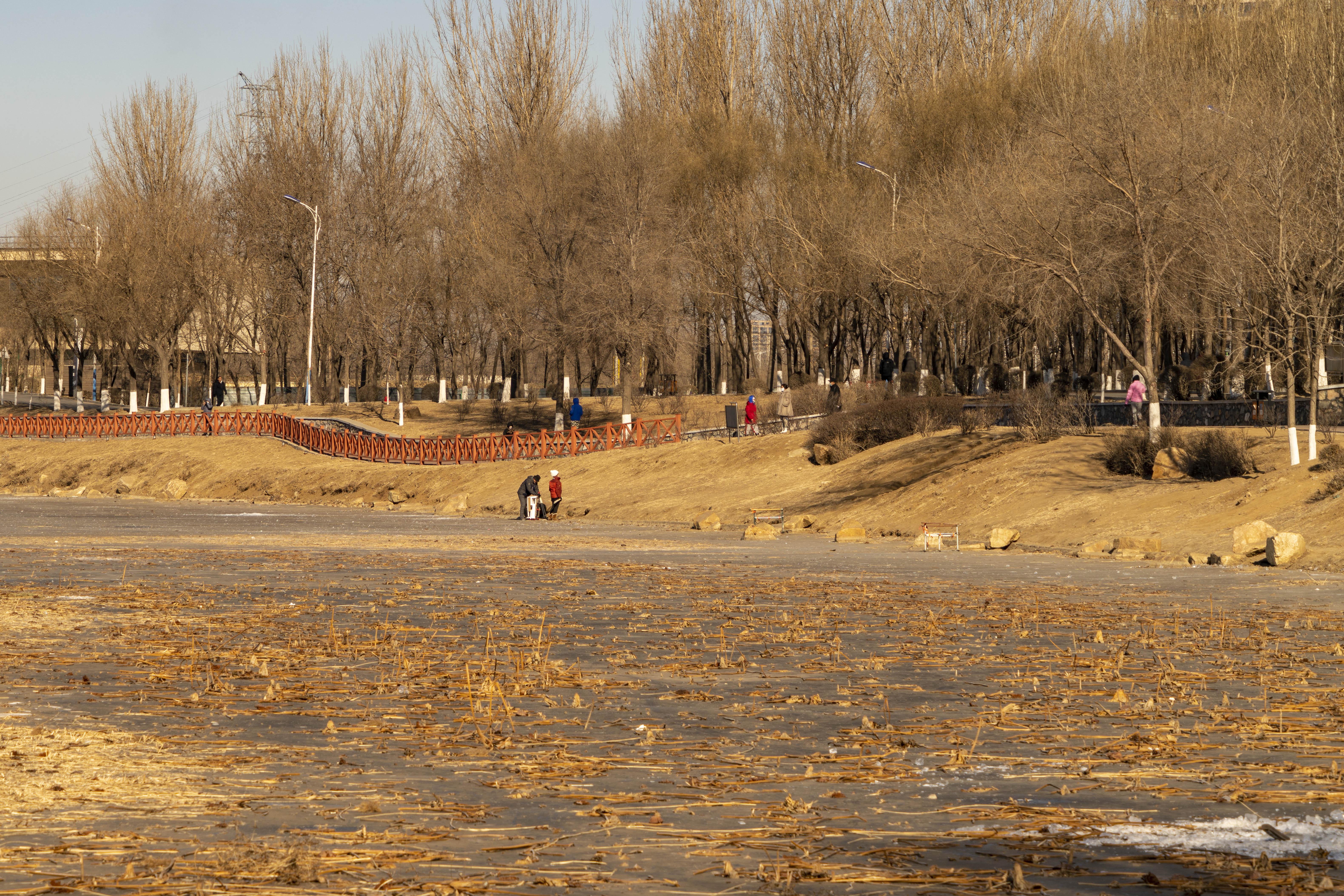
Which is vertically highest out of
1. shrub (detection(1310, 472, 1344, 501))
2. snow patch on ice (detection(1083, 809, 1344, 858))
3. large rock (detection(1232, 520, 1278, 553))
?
shrub (detection(1310, 472, 1344, 501))

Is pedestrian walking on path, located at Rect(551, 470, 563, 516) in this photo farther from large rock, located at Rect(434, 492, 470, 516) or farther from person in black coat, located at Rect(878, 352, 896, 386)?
person in black coat, located at Rect(878, 352, 896, 386)

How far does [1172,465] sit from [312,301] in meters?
46.3

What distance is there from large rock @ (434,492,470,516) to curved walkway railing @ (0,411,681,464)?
646 centimetres

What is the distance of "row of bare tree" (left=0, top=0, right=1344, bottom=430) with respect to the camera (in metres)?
37.3

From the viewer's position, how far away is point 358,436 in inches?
2373

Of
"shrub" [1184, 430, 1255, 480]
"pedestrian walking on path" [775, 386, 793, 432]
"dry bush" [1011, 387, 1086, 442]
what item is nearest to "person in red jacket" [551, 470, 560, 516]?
"pedestrian walking on path" [775, 386, 793, 432]

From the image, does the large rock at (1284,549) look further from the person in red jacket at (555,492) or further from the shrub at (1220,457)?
the person in red jacket at (555,492)

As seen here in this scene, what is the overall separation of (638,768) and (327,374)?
263 feet

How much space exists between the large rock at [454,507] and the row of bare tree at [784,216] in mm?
15159

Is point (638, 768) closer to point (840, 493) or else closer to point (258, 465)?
point (840, 493)

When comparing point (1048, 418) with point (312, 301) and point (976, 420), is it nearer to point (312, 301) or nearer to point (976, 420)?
point (976, 420)

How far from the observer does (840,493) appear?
3972cm

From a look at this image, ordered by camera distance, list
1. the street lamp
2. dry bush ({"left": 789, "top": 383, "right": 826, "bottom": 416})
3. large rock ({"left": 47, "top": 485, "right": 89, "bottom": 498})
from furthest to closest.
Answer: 1. the street lamp
2. large rock ({"left": 47, "top": 485, "right": 89, "bottom": 498})
3. dry bush ({"left": 789, "top": 383, "right": 826, "bottom": 416})

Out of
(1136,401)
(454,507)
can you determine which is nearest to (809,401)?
(454,507)
